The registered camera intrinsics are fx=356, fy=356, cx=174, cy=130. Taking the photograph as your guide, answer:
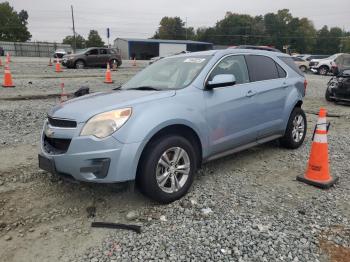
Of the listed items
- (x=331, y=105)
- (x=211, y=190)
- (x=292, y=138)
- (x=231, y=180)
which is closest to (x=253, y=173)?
(x=231, y=180)

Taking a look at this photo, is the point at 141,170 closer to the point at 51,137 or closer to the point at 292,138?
the point at 51,137

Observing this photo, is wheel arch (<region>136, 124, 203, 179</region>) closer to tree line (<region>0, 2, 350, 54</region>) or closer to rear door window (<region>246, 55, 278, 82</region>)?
rear door window (<region>246, 55, 278, 82</region>)

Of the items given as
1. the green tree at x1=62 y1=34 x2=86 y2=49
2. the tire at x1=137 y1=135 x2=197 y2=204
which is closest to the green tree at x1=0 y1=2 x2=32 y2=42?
the green tree at x1=62 y1=34 x2=86 y2=49

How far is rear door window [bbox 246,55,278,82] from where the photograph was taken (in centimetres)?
518

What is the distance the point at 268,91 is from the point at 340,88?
7.48 metres

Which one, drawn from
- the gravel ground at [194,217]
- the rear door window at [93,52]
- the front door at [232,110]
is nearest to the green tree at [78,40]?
the rear door window at [93,52]

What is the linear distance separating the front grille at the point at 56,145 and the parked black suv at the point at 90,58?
2171cm

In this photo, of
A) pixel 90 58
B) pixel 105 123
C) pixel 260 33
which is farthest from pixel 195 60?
pixel 260 33

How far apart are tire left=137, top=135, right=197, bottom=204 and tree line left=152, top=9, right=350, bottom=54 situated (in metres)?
98.2

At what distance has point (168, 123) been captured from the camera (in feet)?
12.4

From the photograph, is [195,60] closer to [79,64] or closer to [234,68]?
[234,68]

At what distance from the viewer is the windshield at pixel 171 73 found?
14.5 ft

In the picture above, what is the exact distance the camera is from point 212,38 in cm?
10294

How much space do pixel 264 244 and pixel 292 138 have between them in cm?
313
